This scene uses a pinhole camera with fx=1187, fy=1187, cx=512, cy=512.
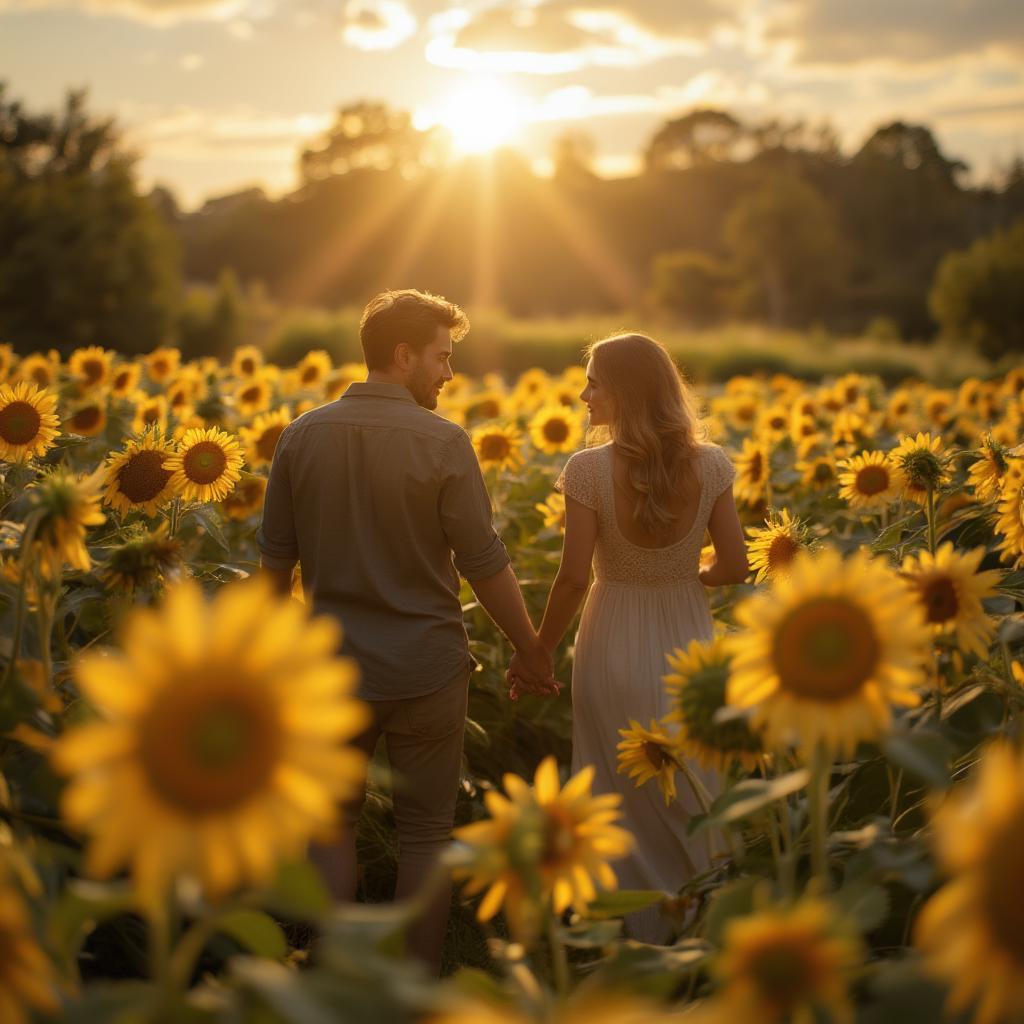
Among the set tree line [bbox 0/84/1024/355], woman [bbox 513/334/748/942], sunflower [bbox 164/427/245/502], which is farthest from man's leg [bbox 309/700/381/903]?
tree line [bbox 0/84/1024/355]

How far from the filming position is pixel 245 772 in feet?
3.68

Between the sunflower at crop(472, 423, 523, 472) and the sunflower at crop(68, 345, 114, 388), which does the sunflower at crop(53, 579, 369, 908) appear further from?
the sunflower at crop(68, 345, 114, 388)

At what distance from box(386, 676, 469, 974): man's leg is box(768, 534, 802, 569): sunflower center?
3.10 ft

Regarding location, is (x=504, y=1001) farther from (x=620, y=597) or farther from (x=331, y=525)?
(x=620, y=597)

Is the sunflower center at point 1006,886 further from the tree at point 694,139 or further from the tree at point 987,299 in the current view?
the tree at point 694,139

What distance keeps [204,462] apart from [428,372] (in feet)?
2.38

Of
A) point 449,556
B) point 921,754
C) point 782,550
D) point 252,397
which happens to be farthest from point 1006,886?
point 252,397

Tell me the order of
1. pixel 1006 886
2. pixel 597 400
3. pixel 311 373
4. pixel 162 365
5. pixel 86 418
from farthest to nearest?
pixel 311 373, pixel 162 365, pixel 86 418, pixel 597 400, pixel 1006 886

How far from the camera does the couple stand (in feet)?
10.7

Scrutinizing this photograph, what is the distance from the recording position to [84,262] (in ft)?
77.2

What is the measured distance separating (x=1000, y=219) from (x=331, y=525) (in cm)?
6374

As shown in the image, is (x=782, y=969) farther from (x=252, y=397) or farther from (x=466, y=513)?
(x=252, y=397)

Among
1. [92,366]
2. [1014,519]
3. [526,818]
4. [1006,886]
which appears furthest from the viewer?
[92,366]

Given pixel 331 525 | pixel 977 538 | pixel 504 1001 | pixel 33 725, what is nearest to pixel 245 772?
pixel 504 1001
